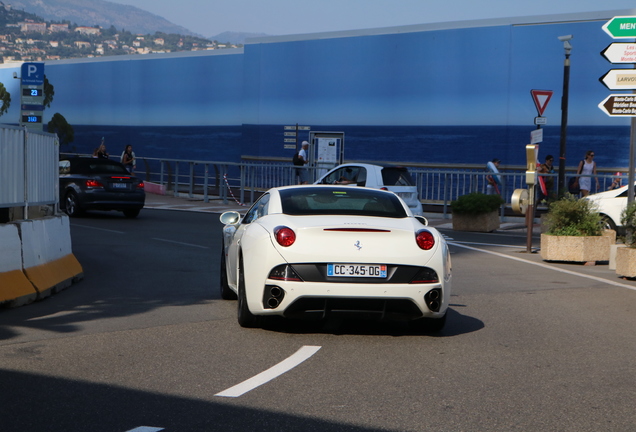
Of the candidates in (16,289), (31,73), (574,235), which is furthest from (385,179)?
(31,73)

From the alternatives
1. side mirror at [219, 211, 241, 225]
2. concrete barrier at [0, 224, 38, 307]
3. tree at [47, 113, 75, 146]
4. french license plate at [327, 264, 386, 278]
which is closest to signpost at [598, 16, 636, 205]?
side mirror at [219, 211, 241, 225]

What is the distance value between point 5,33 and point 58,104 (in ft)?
508

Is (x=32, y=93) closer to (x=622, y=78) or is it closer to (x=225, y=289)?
(x=622, y=78)

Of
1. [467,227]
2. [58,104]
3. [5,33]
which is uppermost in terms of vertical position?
[5,33]

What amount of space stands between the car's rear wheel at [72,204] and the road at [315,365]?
11.6m

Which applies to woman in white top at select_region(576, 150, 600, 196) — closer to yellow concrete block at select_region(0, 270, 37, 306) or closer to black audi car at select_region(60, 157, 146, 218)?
black audi car at select_region(60, 157, 146, 218)

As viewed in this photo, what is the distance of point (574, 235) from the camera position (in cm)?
1495

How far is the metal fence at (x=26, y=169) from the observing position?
10.3 meters

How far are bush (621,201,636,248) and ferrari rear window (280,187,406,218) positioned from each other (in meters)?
5.03

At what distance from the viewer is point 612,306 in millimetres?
9922

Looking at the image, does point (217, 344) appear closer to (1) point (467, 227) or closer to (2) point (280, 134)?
(1) point (467, 227)

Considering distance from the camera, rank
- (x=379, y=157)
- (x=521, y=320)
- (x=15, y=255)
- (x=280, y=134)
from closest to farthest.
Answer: (x=521, y=320), (x=15, y=255), (x=379, y=157), (x=280, y=134)

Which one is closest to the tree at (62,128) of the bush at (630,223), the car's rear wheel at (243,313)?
the bush at (630,223)

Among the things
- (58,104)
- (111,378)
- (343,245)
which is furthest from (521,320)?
(58,104)
